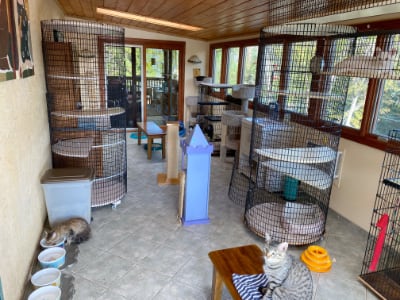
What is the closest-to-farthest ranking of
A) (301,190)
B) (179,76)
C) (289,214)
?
(289,214) → (301,190) → (179,76)

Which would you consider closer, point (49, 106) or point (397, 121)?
point (397, 121)

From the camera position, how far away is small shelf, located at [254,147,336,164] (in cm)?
251

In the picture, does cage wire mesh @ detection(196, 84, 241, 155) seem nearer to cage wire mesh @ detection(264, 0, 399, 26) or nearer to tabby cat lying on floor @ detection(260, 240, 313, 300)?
cage wire mesh @ detection(264, 0, 399, 26)

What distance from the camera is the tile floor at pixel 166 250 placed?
7.01 ft

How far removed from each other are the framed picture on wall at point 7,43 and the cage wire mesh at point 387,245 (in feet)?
7.85

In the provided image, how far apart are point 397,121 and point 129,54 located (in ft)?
17.1

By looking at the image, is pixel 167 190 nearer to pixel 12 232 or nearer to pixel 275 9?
pixel 12 232

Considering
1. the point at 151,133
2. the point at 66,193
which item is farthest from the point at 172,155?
the point at 66,193

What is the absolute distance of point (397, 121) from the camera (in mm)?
2646

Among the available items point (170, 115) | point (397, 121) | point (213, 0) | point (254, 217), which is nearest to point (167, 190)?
point (254, 217)

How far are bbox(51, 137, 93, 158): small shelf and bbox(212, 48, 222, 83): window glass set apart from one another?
12.7 feet

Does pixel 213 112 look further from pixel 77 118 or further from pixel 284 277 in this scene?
pixel 284 277

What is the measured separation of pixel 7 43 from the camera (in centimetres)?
165

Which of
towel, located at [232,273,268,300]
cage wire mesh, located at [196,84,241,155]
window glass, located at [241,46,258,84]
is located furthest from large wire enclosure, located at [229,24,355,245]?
cage wire mesh, located at [196,84,241,155]
